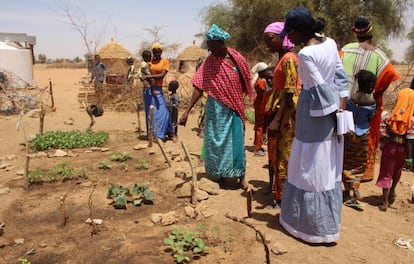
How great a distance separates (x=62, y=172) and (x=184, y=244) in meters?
2.59

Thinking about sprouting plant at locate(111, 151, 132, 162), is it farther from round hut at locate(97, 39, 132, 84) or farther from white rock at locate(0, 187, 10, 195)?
round hut at locate(97, 39, 132, 84)

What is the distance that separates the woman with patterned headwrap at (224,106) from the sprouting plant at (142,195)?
82 cm

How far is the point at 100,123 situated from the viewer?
9359 mm

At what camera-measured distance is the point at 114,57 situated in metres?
18.0

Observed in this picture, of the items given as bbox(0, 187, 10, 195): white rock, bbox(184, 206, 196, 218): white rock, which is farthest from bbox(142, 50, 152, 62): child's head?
bbox(184, 206, 196, 218): white rock

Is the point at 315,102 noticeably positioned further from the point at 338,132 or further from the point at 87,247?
the point at 87,247

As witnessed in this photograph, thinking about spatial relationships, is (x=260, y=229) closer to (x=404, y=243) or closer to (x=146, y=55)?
(x=404, y=243)

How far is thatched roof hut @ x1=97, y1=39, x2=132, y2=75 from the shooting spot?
58.8 ft

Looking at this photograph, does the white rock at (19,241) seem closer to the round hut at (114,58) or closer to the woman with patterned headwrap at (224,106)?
the woman with patterned headwrap at (224,106)

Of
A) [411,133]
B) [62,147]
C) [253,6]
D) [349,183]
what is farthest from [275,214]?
[253,6]

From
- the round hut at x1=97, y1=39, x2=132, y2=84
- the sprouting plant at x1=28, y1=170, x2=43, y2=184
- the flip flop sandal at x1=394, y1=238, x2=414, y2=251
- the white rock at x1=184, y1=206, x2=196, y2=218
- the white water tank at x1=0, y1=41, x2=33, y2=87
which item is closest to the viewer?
the flip flop sandal at x1=394, y1=238, x2=414, y2=251

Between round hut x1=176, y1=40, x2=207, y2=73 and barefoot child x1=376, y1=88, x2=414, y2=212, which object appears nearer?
barefoot child x1=376, y1=88, x2=414, y2=212

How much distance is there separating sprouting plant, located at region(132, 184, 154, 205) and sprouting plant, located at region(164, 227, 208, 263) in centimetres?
91

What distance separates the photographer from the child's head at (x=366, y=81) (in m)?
4.05
